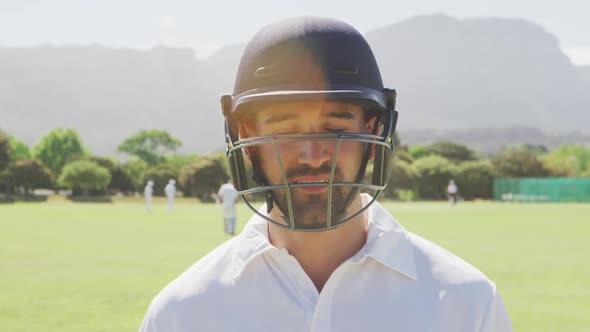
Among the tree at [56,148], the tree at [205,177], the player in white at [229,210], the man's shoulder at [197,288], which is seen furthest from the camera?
the tree at [56,148]

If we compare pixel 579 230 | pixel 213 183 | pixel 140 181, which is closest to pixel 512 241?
pixel 579 230

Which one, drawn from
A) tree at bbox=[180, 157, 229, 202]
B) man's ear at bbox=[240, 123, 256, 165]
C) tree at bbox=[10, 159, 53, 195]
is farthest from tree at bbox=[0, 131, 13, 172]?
man's ear at bbox=[240, 123, 256, 165]

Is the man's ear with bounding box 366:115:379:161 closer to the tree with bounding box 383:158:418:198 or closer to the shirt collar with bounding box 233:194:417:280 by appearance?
the shirt collar with bounding box 233:194:417:280

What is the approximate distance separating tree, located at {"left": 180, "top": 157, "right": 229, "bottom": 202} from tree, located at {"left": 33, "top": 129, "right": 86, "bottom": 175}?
3797cm

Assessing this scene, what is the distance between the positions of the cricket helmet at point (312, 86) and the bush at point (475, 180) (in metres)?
70.6

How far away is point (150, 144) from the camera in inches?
4823

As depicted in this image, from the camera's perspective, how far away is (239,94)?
213 cm

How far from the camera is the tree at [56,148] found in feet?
327

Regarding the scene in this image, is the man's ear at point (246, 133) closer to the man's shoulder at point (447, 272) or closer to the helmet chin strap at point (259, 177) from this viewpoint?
the helmet chin strap at point (259, 177)

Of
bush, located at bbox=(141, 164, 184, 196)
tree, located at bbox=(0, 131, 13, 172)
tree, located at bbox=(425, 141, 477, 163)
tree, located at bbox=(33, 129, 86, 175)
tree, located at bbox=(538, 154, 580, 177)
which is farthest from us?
tree, located at bbox=(425, 141, 477, 163)

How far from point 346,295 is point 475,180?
2827 inches

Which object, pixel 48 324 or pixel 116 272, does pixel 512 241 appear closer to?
pixel 116 272

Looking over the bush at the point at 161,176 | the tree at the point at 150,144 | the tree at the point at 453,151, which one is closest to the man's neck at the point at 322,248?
the bush at the point at 161,176

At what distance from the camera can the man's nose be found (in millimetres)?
1979
